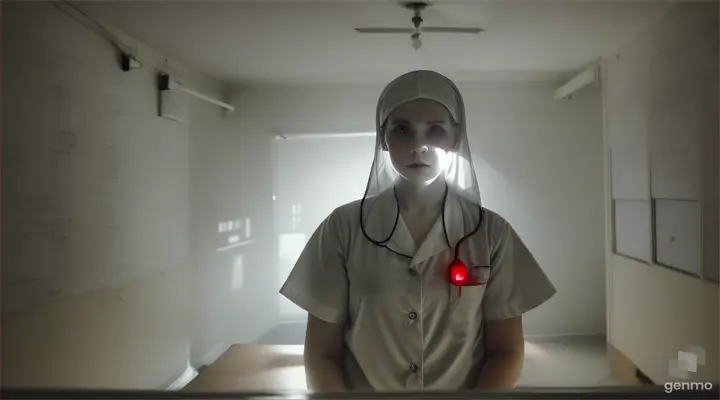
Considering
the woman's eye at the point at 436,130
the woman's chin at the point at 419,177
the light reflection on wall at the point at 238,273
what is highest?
the woman's eye at the point at 436,130

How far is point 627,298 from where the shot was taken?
75cm

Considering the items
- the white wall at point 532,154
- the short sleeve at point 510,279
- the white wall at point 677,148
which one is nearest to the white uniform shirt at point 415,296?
the short sleeve at point 510,279

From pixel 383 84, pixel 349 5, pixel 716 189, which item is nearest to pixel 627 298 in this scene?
pixel 716 189

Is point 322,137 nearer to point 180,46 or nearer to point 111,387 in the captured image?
point 180,46

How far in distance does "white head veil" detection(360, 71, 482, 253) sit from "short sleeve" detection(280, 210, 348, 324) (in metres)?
0.05

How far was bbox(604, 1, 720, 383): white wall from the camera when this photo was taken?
0.67 meters

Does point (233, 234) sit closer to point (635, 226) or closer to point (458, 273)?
point (458, 273)

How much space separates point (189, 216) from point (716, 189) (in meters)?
0.88

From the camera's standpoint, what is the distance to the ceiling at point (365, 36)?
2.23 ft

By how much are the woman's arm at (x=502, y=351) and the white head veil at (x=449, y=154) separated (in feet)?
0.49

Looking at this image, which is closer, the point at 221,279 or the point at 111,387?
the point at 111,387

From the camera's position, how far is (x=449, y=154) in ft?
2.12

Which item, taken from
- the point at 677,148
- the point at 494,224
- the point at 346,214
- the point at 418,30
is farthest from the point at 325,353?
the point at 677,148

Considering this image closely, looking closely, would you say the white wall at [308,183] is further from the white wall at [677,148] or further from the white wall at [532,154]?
the white wall at [677,148]
